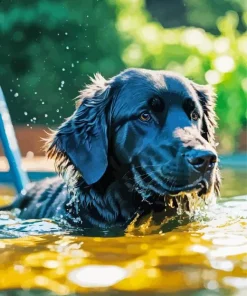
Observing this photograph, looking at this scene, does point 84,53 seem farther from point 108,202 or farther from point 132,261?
point 132,261

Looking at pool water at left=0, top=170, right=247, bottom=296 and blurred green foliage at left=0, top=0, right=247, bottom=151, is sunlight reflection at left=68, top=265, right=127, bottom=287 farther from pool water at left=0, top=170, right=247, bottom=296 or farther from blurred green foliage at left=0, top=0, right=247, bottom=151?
blurred green foliage at left=0, top=0, right=247, bottom=151

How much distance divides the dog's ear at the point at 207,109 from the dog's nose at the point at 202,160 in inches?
40.3

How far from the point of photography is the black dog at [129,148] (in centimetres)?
369

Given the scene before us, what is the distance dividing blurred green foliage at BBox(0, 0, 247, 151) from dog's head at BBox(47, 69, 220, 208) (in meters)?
11.2

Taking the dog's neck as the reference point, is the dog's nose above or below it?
above

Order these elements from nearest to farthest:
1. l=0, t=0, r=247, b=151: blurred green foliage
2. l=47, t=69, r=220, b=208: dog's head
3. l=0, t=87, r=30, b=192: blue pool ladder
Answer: l=47, t=69, r=220, b=208: dog's head, l=0, t=87, r=30, b=192: blue pool ladder, l=0, t=0, r=247, b=151: blurred green foliage

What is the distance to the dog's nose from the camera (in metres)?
3.43

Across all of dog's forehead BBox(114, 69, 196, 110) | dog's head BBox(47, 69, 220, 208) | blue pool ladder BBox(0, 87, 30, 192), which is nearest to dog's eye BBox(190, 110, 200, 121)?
dog's head BBox(47, 69, 220, 208)

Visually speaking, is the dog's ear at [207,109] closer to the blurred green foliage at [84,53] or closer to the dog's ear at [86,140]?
the dog's ear at [86,140]

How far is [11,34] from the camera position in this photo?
16.5m

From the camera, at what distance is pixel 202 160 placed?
11.3 ft

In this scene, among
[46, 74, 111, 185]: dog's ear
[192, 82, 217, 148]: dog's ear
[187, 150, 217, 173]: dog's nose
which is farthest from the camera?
[192, 82, 217, 148]: dog's ear

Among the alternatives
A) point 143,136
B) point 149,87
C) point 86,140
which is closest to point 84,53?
point 86,140

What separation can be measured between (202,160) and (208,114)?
1270mm
